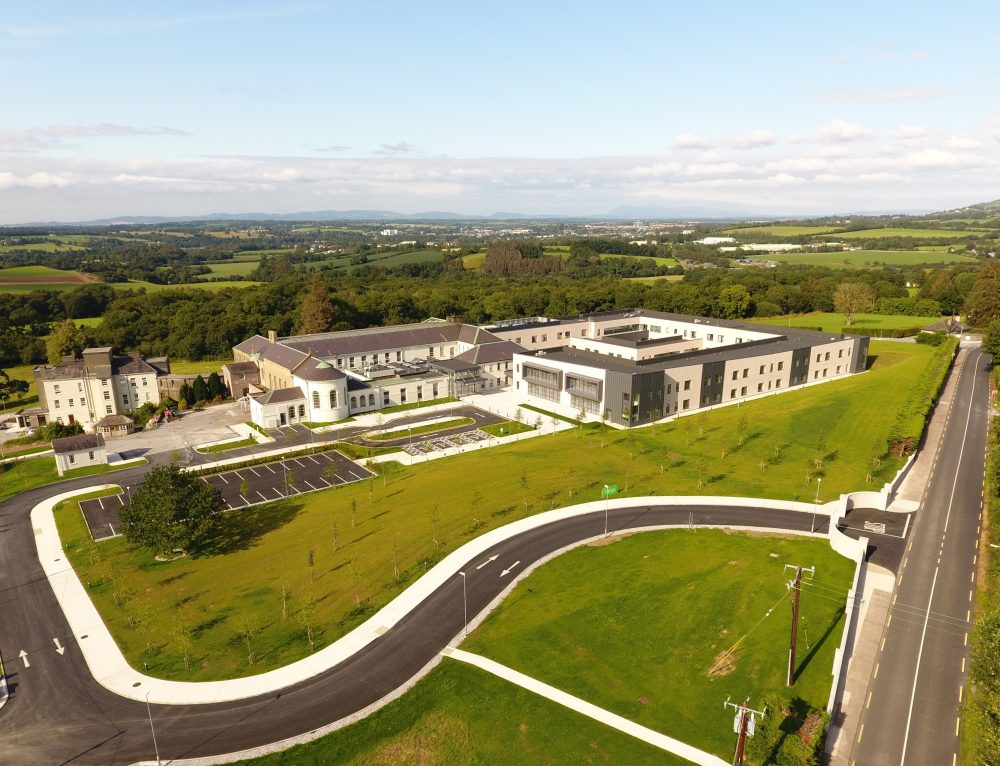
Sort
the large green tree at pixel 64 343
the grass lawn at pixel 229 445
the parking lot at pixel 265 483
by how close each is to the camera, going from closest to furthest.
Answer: the parking lot at pixel 265 483 < the grass lawn at pixel 229 445 < the large green tree at pixel 64 343

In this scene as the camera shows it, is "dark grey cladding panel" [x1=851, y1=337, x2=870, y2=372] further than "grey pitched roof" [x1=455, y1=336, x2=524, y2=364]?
Yes

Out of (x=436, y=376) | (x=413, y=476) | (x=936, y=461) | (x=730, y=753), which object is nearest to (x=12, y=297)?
(x=436, y=376)

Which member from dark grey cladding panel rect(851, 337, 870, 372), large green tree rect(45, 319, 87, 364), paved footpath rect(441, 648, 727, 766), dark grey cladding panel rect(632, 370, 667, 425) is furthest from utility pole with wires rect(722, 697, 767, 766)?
large green tree rect(45, 319, 87, 364)

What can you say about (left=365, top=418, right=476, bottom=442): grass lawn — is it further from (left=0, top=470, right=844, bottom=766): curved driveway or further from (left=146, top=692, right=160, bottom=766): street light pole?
(left=146, top=692, right=160, bottom=766): street light pole

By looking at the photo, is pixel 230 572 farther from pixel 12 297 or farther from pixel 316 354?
pixel 12 297

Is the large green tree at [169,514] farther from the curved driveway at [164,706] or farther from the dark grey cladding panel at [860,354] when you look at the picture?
the dark grey cladding panel at [860,354]

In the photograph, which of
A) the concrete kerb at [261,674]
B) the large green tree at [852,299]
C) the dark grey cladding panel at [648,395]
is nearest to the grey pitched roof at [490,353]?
the dark grey cladding panel at [648,395]

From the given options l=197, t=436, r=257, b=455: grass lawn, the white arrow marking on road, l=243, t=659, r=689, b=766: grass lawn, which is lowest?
l=197, t=436, r=257, b=455: grass lawn
